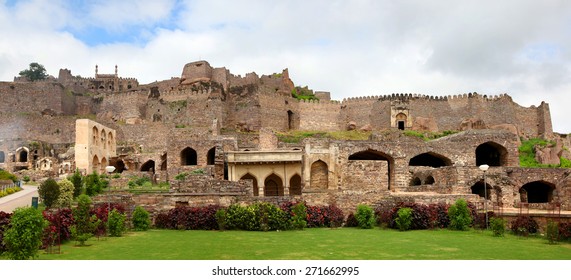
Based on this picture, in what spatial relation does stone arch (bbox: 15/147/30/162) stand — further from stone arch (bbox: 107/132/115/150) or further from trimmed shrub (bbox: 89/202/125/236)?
trimmed shrub (bbox: 89/202/125/236)

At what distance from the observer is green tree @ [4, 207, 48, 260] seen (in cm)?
1150

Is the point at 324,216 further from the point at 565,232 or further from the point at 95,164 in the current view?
the point at 95,164

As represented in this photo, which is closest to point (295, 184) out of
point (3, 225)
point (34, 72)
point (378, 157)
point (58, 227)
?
point (378, 157)

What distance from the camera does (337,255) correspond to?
496 inches

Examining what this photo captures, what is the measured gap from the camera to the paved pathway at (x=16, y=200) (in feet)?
70.1

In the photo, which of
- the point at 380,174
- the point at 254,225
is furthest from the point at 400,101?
the point at 254,225

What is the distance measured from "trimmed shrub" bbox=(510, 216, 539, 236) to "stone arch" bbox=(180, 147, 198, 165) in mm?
21831

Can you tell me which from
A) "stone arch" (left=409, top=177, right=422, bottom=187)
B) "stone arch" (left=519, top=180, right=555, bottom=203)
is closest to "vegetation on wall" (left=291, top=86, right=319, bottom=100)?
"stone arch" (left=409, top=177, right=422, bottom=187)

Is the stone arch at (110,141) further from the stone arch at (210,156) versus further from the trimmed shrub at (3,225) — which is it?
the trimmed shrub at (3,225)

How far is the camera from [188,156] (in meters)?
36.9

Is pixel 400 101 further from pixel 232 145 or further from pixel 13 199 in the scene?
pixel 13 199

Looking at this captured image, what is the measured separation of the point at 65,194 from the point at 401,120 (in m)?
41.2

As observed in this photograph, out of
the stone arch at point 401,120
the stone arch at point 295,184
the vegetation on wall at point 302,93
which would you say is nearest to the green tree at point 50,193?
the stone arch at point 295,184

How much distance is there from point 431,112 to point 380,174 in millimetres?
28526
